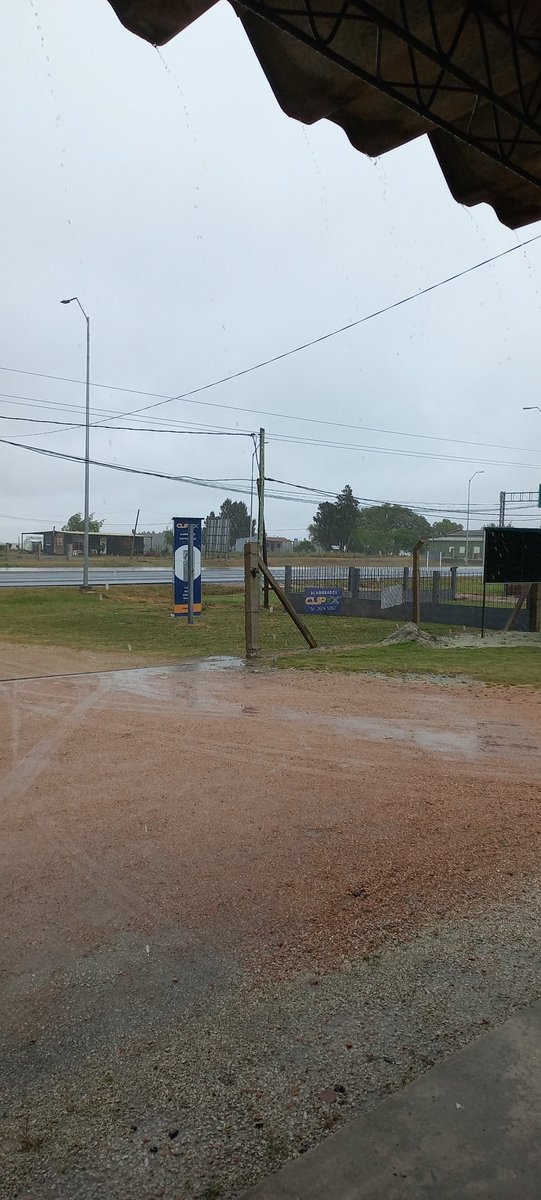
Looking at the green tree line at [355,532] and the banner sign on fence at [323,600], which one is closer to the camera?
the banner sign on fence at [323,600]

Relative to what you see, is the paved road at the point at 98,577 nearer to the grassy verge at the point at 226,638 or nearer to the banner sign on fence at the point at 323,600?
the grassy verge at the point at 226,638

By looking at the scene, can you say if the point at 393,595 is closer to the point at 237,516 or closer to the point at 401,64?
the point at 401,64

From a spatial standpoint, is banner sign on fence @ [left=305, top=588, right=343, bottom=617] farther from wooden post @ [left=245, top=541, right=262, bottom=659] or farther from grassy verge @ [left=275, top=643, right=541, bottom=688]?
wooden post @ [left=245, top=541, right=262, bottom=659]

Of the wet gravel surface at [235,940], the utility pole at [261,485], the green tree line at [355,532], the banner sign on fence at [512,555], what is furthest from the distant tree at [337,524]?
the wet gravel surface at [235,940]

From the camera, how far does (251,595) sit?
545 inches

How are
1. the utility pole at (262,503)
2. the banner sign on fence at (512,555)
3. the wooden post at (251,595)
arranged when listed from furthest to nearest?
the utility pole at (262,503) → the banner sign on fence at (512,555) → the wooden post at (251,595)

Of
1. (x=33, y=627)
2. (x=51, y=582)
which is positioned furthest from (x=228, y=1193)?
(x=51, y=582)

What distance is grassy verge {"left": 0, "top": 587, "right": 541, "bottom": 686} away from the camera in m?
13.5

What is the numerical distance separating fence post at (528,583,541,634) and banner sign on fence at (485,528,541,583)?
1083mm

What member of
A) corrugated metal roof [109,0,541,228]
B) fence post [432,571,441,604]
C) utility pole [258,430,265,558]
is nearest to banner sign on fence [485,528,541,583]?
fence post [432,571,441,604]

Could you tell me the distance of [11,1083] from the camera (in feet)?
8.92

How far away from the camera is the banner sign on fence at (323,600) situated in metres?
24.2

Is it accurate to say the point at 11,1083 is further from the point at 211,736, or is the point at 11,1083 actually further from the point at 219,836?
the point at 211,736

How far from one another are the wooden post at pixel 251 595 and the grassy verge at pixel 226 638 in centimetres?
50
